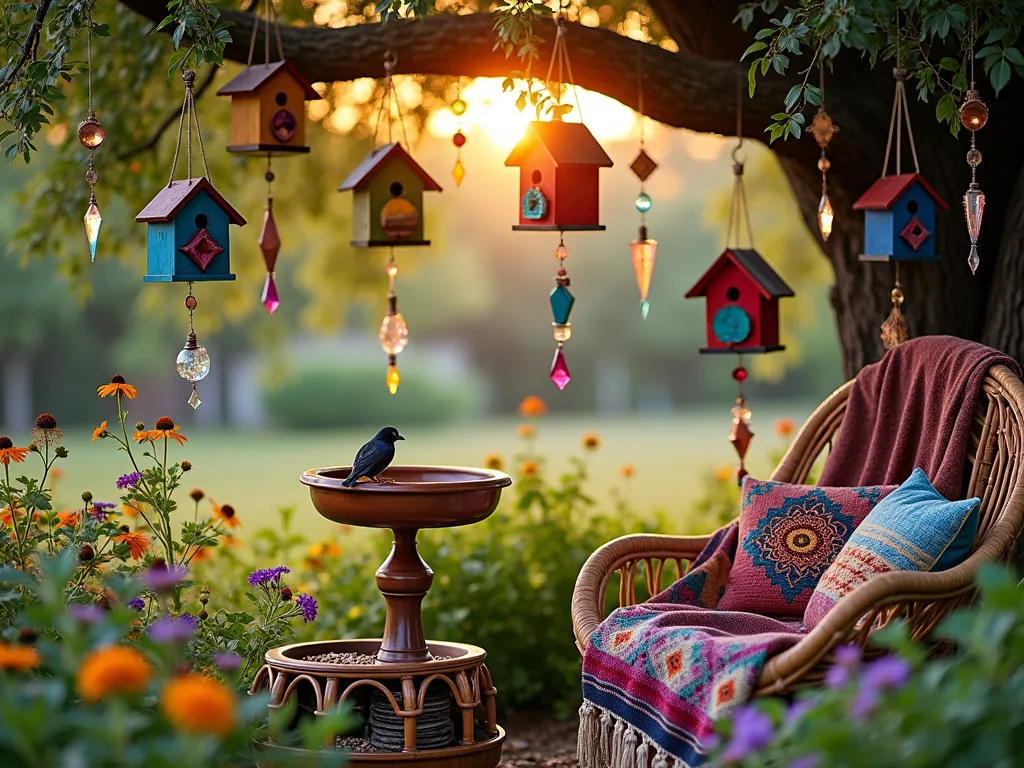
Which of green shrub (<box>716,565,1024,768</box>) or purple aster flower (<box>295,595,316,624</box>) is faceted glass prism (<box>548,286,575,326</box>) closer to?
purple aster flower (<box>295,595,316,624</box>)

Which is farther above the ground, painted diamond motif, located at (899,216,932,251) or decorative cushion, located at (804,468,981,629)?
painted diamond motif, located at (899,216,932,251)

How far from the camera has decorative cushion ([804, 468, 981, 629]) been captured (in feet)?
9.59

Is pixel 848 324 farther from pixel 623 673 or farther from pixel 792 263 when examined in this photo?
pixel 792 263

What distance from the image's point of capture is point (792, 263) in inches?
265

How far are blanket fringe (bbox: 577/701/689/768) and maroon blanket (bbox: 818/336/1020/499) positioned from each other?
0.97 metres

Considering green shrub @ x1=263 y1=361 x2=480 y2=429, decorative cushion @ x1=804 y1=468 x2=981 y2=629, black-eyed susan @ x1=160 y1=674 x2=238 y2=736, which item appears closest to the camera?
black-eyed susan @ x1=160 y1=674 x2=238 y2=736

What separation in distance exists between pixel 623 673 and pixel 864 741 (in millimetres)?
1446

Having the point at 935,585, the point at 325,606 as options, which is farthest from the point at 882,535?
the point at 325,606

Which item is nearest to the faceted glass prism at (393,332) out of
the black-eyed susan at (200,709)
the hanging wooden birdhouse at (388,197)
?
the hanging wooden birdhouse at (388,197)

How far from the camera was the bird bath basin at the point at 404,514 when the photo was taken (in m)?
3.16

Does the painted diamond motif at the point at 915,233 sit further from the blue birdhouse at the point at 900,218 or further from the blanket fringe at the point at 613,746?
the blanket fringe at the point at 613,746

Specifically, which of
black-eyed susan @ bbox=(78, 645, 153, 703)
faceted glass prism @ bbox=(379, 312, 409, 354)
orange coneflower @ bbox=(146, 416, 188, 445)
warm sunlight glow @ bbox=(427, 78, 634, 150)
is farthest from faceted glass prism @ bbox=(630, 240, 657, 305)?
black-eyed susan @ bbox=(78, 645, 153, 703)

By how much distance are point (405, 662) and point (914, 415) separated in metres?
1.47

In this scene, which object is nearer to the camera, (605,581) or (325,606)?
(605,581)
